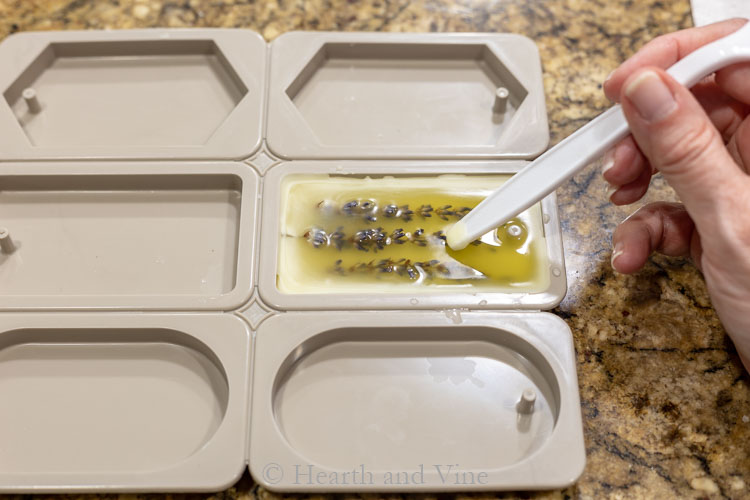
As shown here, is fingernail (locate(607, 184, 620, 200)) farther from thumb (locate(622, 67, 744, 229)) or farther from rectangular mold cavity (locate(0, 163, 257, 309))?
rectangular mold cavity (locate(0, 163, 257, 309))

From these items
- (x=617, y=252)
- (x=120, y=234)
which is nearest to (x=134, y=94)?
(x=120, y=234)

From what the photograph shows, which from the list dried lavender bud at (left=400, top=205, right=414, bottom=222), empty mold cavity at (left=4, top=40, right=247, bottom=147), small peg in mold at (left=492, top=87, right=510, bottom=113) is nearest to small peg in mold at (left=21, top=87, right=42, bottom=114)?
empty mold cavity at (left=4, top=40, right=247, bottom=147)

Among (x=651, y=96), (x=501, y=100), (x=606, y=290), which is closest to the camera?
(x=651, y=96)

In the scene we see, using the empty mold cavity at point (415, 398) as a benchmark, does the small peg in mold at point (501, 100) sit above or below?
above

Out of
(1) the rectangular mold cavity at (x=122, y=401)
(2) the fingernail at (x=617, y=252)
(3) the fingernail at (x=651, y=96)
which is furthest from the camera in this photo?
(2) the fingernail at (x=617, y=252)

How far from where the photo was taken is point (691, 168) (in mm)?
704

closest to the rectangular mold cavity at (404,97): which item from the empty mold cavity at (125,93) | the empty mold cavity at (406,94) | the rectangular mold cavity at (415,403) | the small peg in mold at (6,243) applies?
the empty mold cavity at (406,94)

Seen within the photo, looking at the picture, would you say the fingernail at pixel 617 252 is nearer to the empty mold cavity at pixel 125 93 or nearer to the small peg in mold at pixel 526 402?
the small peg in mold at pixel 526 402

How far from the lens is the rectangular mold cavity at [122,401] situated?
0.77m

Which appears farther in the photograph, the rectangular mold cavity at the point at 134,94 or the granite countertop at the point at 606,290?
the rectangular mold cavity at the point at 134,94

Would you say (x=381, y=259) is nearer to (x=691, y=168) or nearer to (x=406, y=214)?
(x=406, y=214)

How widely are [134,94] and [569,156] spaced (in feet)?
2.20

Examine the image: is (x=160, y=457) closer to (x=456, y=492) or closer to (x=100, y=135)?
(x=456, y=492)

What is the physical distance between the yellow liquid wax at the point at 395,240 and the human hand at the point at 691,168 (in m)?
0.13
